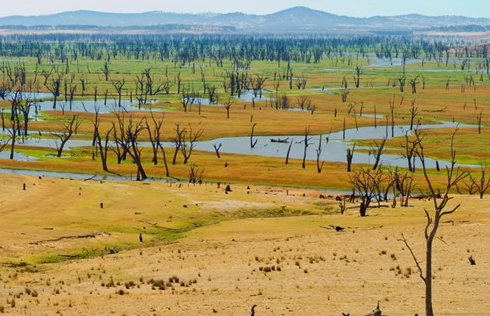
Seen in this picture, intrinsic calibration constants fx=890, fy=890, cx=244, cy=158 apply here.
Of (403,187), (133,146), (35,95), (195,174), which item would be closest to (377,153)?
(403,187)

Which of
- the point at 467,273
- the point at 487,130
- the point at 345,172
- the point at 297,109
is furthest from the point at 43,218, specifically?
the point at 297,109

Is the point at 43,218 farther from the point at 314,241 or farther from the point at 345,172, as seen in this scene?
the point at 345,172

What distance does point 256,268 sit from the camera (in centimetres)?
4175

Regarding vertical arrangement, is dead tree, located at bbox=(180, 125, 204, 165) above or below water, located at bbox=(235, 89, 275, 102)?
above

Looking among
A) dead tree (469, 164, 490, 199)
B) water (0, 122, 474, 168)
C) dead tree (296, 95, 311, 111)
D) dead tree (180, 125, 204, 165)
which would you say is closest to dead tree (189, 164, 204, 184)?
dead tree (180, 125, 204, 165)

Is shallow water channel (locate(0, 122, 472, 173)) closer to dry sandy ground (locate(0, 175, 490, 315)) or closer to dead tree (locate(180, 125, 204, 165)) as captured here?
dead tree (locate(180, 125, 204, 165))

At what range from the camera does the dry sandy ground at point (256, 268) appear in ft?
109

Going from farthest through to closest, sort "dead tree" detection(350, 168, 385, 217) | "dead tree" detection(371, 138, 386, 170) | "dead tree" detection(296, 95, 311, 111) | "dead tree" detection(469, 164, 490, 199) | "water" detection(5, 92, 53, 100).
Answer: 1. "water" detection(5, 92, 53, 100)
2. "dead tree" detection(296, 95, 311, 111)
3. "dead tree" detection(371, 138, 386, 170)
4. "dead tree" detection(469, 164, 490, 199)
5. "dead tree" detection(350, 168, 385, 217)

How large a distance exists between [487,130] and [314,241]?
84032mm

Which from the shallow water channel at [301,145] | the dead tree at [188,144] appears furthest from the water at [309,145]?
the dead tree at [188,144]

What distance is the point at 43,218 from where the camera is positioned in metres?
56.9

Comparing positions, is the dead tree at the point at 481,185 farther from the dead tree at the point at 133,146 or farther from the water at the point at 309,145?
the dead tree at the point at 133,146

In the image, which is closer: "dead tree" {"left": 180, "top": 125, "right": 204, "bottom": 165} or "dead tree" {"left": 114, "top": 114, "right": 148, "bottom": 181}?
"dead tree" {"left": 114, "top": 114, "right": 148, "bottom": 181}

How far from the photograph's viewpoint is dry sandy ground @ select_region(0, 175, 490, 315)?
1309 inches
